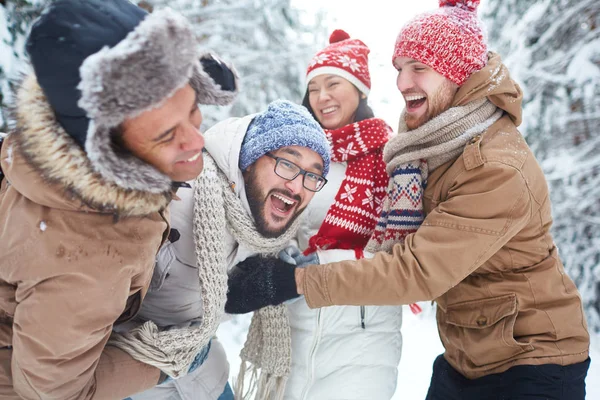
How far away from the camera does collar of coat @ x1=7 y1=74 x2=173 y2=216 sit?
3.76ft

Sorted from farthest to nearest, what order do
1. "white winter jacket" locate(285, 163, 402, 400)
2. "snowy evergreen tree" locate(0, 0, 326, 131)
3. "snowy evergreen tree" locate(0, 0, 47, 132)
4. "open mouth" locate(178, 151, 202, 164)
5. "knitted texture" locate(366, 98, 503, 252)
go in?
"snowy evergreen tree" locate(0, 0, 326, 131) → "snowy evergreen tree" locate(0, 0, 47, 132) → "white winter jacket" locate(285, 163, 402, 400) → "knitted texture" locate(366, 98, 503, 252) → "open mouth" locate(178, 151, 202, 164)

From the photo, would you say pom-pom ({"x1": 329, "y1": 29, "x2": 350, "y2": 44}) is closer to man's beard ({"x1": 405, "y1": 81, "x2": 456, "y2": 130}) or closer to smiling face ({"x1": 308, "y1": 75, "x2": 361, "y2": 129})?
smiling face ({"x1": 308, "y1": 75, "x2": 361, "y2": 129})

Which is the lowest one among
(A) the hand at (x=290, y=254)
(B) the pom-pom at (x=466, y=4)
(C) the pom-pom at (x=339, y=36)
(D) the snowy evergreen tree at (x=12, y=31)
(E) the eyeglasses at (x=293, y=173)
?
(A) the hand at (x=290, y=254)

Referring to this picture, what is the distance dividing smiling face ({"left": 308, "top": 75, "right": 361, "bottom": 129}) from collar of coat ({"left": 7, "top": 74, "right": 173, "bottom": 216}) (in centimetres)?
193

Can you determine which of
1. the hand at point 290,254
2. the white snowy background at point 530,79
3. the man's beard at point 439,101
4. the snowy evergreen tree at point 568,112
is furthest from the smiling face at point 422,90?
the snowy evergreen tree at point 568,112

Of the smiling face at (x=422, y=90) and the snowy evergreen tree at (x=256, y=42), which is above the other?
the smiling face at (x=422, y=90)

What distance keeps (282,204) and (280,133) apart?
361mm

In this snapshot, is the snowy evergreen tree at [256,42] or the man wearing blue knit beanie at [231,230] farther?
the snowy evergreen tree at [256,42]

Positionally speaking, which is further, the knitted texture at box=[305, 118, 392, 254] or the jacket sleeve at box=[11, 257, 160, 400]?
the knitted texture at box=[305, 118, 392, 254]

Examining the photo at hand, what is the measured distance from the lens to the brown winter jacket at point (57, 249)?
116 centimetres

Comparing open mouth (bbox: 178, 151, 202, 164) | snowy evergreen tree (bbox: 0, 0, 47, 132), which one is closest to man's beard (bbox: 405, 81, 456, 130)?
open mouth (bbox: 178, 151, 202, 164)

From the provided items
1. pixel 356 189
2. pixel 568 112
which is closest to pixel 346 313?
pixel 356 189

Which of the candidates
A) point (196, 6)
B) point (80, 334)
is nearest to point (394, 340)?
point (80, 334)

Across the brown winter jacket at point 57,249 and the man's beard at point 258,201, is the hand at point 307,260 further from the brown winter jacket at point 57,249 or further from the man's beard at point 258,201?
the brown winter jacket at point 57,249
